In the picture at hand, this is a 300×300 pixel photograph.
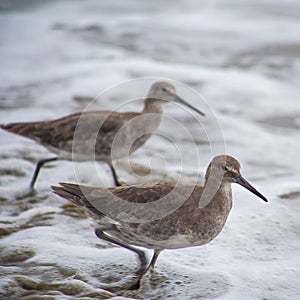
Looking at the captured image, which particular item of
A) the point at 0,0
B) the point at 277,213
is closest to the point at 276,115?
the point at 277,213

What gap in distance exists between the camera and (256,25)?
12.9 meters

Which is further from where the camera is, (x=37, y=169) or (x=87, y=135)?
(x=37, y=169)

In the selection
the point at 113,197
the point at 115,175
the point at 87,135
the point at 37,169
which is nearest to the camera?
the point at 113,197

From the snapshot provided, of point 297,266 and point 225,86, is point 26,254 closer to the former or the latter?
point 297,266

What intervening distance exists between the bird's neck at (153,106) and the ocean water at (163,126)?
0.52 meters

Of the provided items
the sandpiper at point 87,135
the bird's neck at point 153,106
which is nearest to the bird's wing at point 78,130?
the sandpiper at point 87,135

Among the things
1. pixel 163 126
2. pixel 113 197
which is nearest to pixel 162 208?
pixel 113 197

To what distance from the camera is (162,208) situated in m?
4.31

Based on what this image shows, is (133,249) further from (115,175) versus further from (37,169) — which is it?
(37,169)

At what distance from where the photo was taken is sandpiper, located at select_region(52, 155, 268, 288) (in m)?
4.29

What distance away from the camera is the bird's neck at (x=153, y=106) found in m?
6.72

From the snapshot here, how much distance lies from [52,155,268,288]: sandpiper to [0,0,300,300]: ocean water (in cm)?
30

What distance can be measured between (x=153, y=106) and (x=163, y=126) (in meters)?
1.15

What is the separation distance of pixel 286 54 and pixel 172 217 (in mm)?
7279
